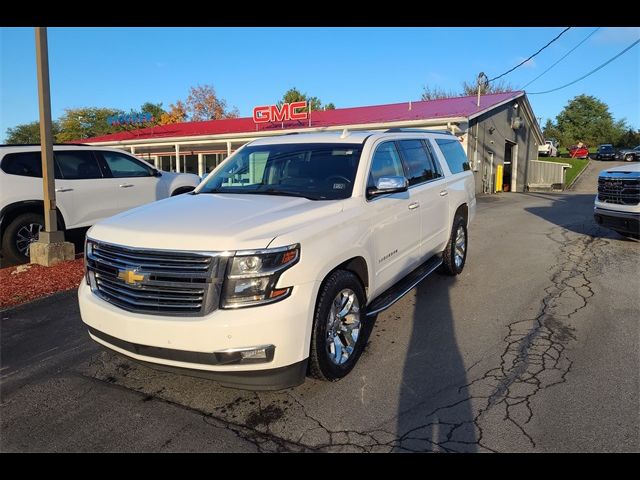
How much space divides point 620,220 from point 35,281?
31.0ft

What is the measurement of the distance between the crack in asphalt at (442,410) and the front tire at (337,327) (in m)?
0.32

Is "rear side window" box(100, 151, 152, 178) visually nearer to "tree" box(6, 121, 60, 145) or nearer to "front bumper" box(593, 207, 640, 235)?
"front bumper" box(593, 207, 640, 235)

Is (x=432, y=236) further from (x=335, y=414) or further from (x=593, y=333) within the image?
(x=335, y=414)

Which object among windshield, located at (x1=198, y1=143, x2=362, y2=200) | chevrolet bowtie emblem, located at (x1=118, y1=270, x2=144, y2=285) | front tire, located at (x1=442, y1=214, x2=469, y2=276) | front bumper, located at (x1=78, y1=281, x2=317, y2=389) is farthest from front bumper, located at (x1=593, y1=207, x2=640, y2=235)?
chevrolet bowtie emblem, located at (x1=118, y1=270, x2=144, y2=285)

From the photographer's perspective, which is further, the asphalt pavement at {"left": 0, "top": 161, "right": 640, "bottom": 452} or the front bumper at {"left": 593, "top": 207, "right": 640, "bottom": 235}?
the front bumper at {"left": 593, "top": 207, "right": 640, "bottom": 235}

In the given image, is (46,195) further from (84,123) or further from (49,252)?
(84,123)

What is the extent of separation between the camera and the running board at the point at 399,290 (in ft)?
13.3

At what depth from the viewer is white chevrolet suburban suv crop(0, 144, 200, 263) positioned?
287 inches

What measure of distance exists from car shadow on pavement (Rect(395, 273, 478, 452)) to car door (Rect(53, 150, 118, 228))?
6.00 m

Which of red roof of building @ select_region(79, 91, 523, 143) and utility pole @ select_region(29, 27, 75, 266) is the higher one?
red roof of building @ select_region(79, 91, 523, 143)

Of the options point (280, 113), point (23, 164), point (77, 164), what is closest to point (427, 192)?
point (77, 164)

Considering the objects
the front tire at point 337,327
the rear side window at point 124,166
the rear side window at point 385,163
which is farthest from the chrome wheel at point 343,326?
the rear side window at point 124,166

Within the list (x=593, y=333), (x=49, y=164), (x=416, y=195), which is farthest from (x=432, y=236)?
(x=49, y=164)
